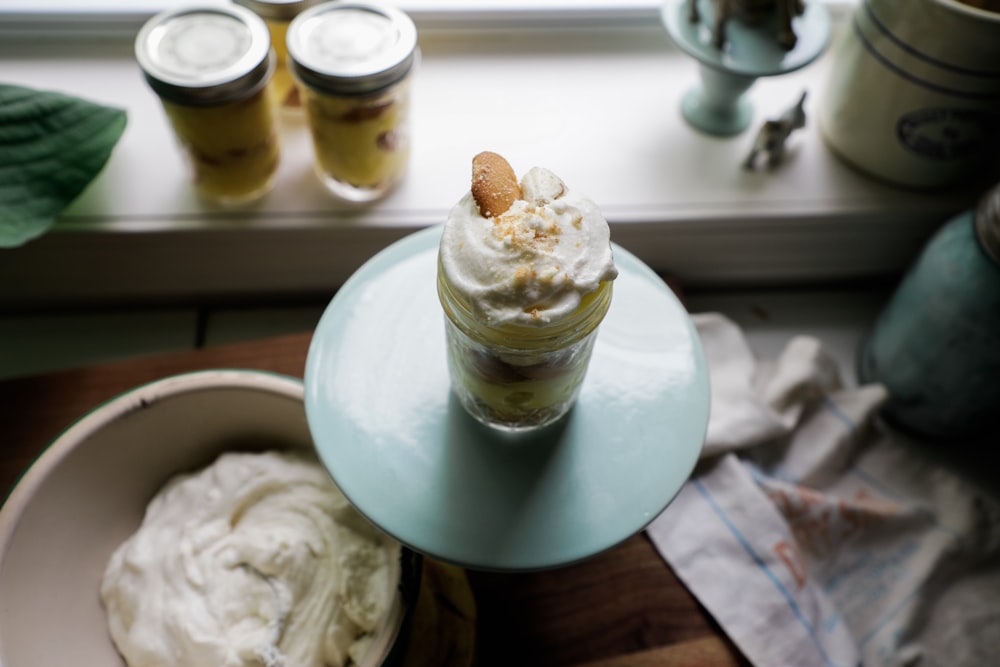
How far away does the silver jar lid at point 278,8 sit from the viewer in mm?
628

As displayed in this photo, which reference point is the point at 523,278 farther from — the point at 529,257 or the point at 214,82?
the point at 214,82

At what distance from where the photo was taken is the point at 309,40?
0.58 metres

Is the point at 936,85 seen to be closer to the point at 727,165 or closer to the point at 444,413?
the point at 727,165

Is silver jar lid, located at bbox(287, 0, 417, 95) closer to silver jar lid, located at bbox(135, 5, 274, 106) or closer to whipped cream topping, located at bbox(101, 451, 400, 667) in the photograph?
silver jar lid, located at bbox(135, 5, 274, 106)

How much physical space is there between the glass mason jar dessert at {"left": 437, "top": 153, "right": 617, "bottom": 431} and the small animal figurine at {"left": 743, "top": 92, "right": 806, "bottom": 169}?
35 centimetres

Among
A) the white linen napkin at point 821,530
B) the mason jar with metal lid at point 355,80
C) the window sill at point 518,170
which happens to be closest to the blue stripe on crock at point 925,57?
the window sill at point 518,170

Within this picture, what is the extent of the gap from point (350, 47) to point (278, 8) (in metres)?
0.10

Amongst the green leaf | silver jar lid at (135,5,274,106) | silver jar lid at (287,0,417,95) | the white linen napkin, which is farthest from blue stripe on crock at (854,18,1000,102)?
the green leaf

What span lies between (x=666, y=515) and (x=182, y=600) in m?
0.35

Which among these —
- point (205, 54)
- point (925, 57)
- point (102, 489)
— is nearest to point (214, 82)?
point (205, 54)

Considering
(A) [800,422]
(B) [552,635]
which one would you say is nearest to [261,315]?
(B) [552,635]

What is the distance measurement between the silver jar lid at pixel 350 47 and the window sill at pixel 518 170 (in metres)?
0.13

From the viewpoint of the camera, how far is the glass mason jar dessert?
14.4 inches

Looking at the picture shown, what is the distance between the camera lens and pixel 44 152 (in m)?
0.61
